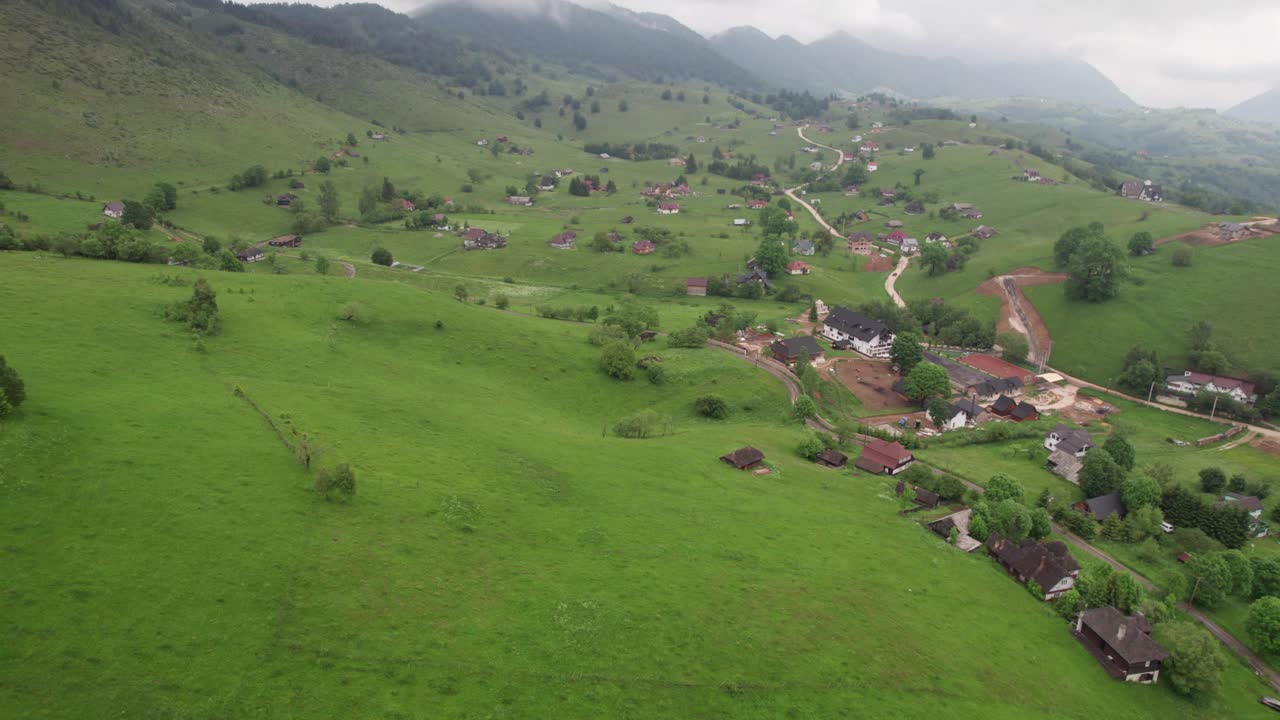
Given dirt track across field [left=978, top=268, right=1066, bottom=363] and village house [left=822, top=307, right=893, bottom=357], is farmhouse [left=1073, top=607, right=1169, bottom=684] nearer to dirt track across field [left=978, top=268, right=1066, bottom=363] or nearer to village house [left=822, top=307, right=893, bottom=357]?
village house [left=822, top=307, right=893, bottom=357]

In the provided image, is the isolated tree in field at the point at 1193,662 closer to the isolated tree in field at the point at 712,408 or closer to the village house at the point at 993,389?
the isolated tree in field at the point at 712,408

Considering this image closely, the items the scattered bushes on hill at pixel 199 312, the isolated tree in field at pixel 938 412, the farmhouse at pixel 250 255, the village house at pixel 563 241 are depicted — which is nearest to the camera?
the scattered bushes on hill at pixel 199 312

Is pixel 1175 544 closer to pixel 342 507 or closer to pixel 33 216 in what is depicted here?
pixel 342 507

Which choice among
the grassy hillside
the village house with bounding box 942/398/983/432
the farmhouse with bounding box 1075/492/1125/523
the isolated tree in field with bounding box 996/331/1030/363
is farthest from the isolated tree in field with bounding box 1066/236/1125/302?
the grassy hillside

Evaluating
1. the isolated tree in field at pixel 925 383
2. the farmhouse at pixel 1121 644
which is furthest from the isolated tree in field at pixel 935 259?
the farmhouse at pixel 1121 644

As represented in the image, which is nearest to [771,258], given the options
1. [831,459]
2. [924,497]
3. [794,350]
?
[794,350]

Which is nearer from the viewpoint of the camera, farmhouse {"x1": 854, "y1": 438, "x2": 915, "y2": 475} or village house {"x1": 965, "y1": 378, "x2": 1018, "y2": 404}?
farmhouse {"x1": 854, "y1": 438, "x2": 915, "y2": 475}

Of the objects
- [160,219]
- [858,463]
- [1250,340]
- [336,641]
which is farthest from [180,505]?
[1250,340]
